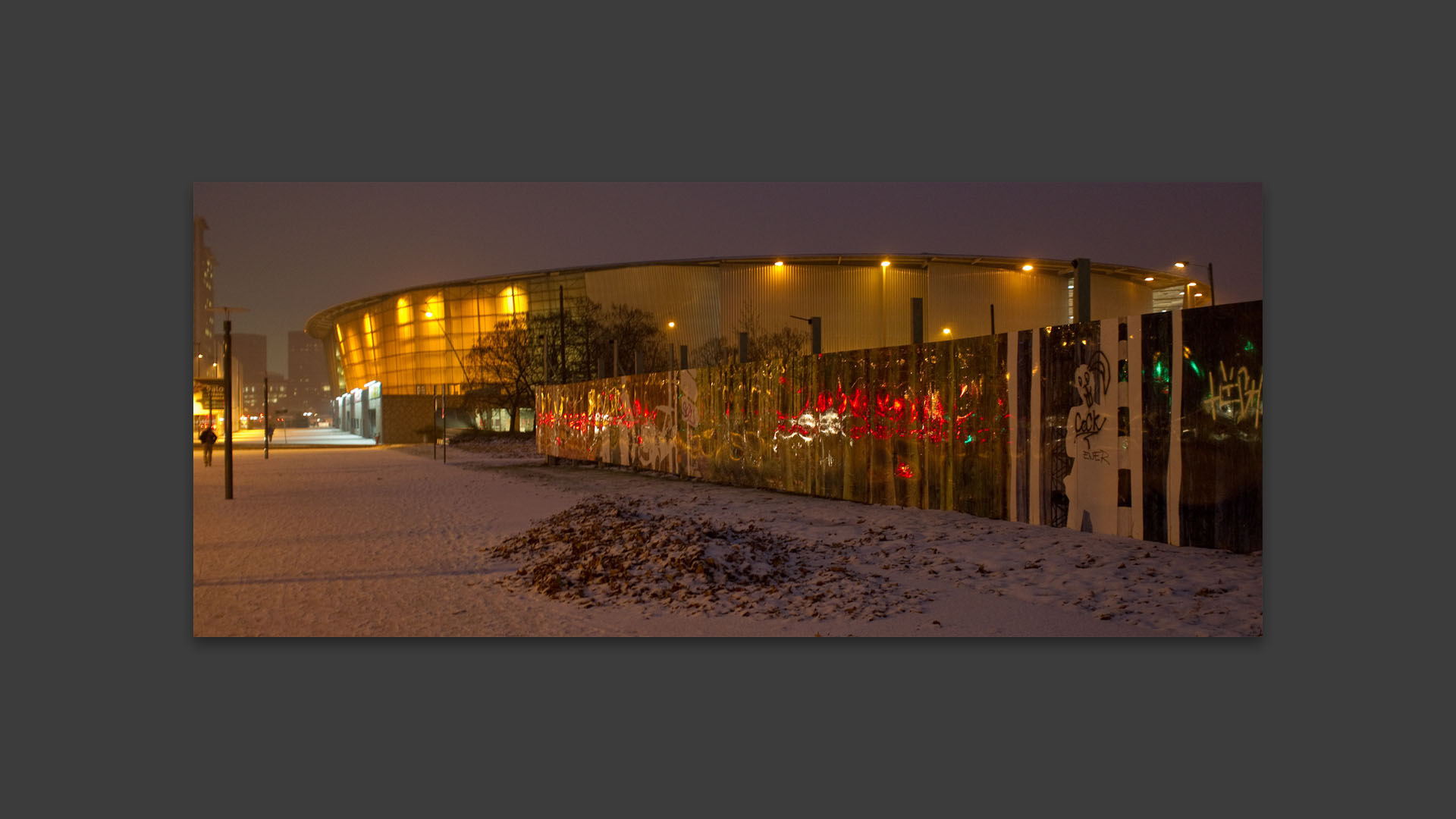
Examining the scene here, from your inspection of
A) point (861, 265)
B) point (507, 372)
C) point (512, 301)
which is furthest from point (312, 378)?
point (861, 265)

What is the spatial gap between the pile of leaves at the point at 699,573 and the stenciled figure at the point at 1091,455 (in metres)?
2.34

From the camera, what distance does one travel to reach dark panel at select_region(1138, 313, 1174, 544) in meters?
7.72

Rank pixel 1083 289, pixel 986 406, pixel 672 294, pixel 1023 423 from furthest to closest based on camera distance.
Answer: pixel 672 294 < pixel 986 406 < pixel 1023 423 < pixel 1083 289

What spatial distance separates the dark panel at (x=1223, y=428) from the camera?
7117mm

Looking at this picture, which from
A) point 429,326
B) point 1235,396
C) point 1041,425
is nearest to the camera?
point 1235,396

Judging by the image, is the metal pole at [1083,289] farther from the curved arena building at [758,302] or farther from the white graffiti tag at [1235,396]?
the white graffiti tag at [1235,396]

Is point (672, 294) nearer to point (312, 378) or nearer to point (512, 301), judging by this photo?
point (512, 301)

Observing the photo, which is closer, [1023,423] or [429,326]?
[1023,423]

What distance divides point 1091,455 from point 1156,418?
34.1 inches

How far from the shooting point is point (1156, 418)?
7840 millimetres

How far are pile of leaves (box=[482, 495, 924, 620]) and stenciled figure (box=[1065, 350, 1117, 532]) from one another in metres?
2.34

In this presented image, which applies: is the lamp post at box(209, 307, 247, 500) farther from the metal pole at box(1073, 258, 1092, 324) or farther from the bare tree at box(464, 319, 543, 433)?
the bare tree at box(464, 319, 543, 433)

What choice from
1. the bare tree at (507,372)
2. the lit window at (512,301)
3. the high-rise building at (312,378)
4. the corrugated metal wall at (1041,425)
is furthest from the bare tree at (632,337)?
the high-rise building at (312,378)

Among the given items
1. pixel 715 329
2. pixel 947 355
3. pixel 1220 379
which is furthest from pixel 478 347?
pixel 1220 379
